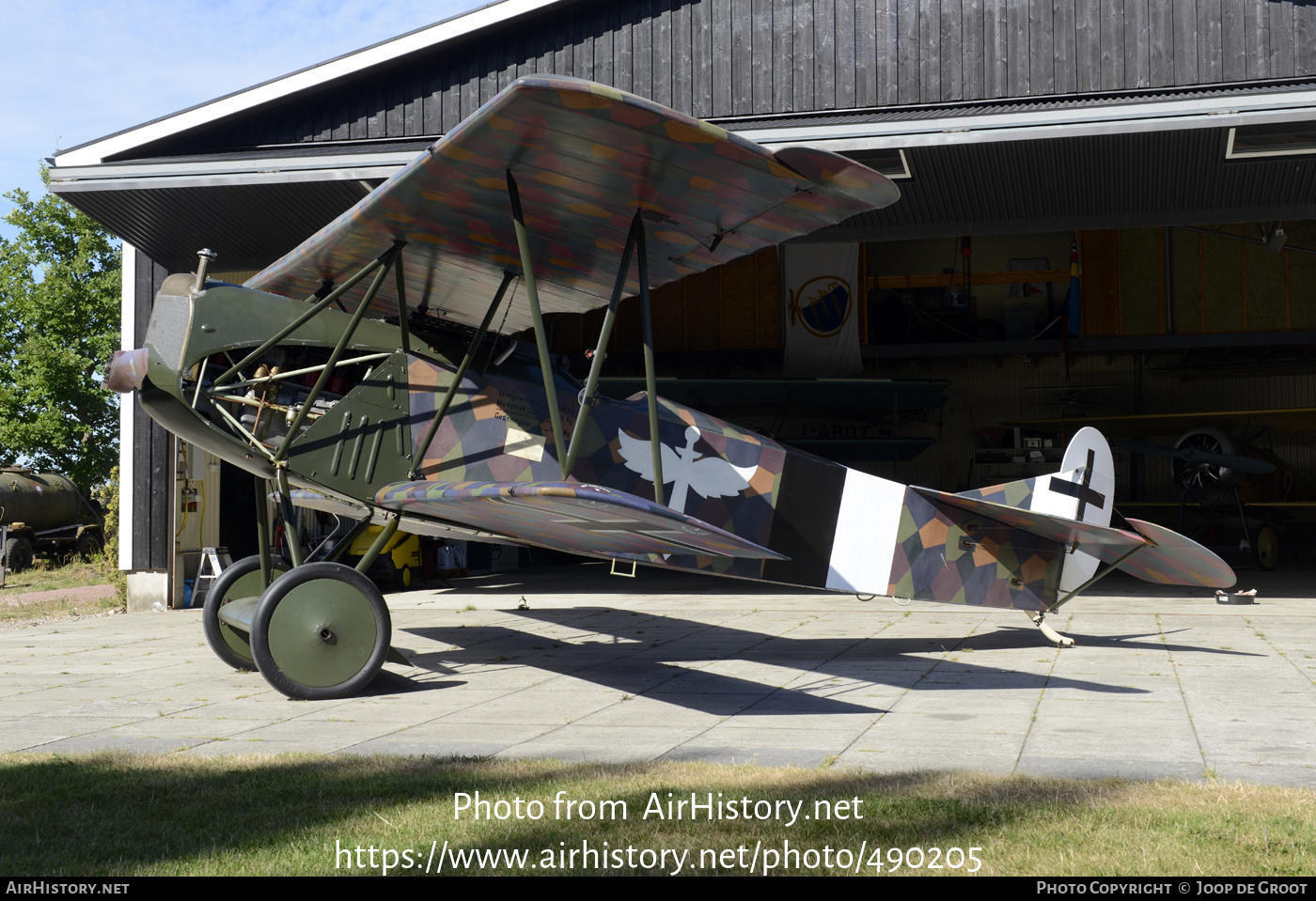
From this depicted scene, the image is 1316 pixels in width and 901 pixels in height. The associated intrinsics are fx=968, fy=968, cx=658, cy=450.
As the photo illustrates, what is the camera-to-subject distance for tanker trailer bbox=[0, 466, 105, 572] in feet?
76.0

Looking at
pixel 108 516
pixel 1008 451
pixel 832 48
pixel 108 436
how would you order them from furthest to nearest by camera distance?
1. pixel 108 436
2. pixel 1008 451
3. pixel 108 516
4. pixel 832 48

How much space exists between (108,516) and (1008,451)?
794 inches

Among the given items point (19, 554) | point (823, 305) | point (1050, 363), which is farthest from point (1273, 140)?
point (19, 554)

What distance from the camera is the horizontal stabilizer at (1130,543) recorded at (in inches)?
289

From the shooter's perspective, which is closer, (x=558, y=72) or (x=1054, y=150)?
(x=1054, y=150)

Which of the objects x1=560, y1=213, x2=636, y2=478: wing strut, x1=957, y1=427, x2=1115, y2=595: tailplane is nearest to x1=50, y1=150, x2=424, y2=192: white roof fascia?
x1=560, y1=213, x2=636, y2=478: wing strut

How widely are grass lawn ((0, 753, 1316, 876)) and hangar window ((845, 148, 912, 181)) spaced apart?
8.47 metres

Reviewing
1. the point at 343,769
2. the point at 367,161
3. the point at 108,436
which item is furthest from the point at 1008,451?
the point at 108,436

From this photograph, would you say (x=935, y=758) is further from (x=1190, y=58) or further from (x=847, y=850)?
(x=1190, y=58)

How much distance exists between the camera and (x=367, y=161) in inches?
449

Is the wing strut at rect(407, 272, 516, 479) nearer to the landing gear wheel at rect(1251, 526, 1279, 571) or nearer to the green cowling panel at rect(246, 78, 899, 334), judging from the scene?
the green cowling panel at rect(246, 78, 899, 334)

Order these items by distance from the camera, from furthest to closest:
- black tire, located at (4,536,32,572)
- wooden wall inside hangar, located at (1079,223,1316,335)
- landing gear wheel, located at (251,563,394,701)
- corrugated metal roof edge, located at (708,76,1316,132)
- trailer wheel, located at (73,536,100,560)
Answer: trailer wheel, located at (73,536,100,560) < black tire, located at (4,536,32,572) < wooden wall inside hangar, located at (1079,223,1316,335) < corrugated metal roof edge, located at (708,76,1316,132) < landing gear wheel, located at (251,563,394,701)

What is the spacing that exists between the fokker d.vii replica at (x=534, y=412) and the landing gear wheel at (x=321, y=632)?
0.01m
